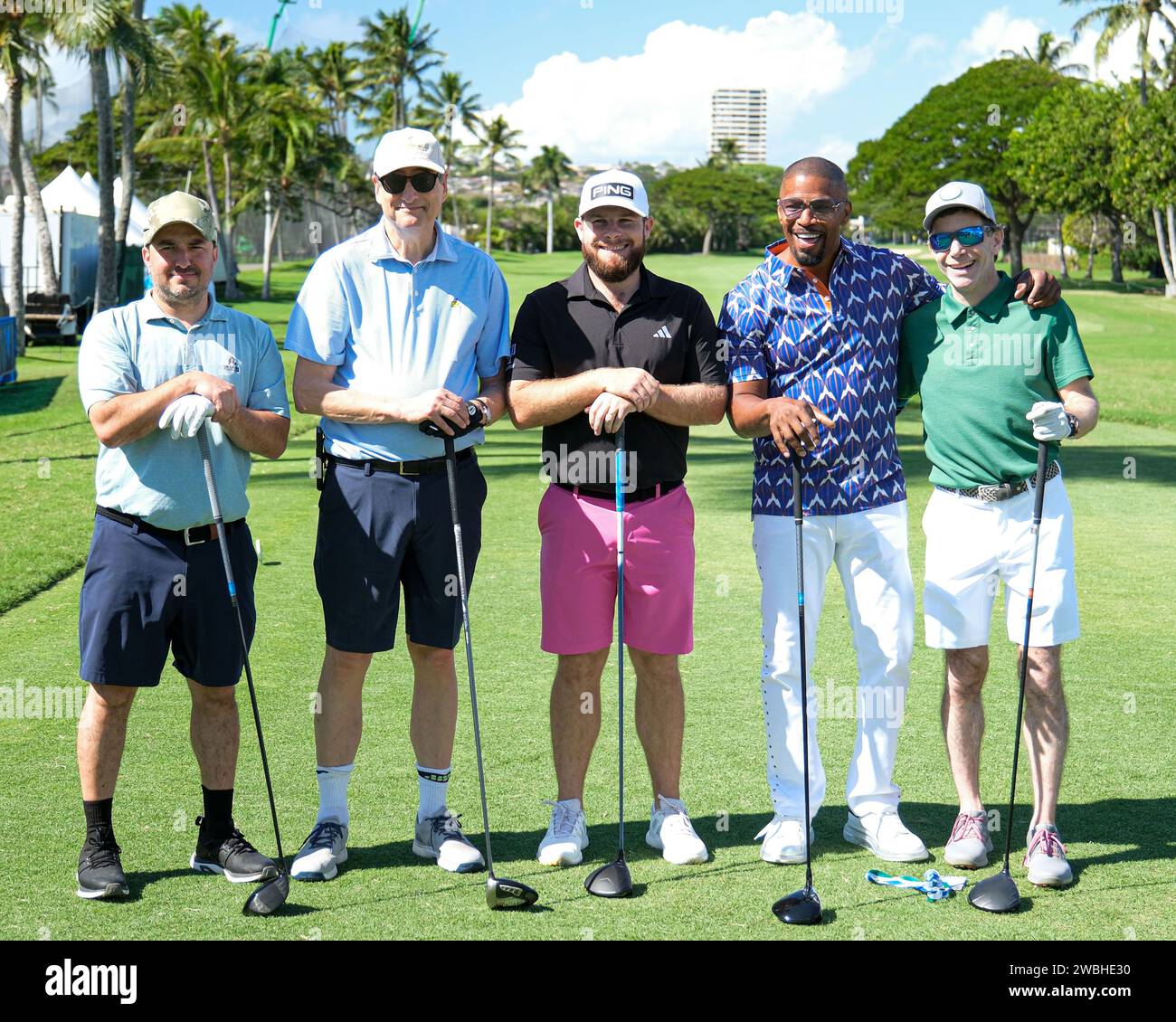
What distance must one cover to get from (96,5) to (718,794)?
90.6ft

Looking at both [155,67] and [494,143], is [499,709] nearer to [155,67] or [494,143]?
[155,67]

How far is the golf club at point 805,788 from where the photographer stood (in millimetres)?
4113

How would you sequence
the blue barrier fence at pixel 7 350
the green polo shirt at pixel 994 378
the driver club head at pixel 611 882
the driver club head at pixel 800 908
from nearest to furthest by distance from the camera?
1. the driver club head at pixel 800 908
2. the driver club head at pixel 611 882
3. the green polo shirt at pixel 994 378
4. the blue barrier fence at pixel 7 350

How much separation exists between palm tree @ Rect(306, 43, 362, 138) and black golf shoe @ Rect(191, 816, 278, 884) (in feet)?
253

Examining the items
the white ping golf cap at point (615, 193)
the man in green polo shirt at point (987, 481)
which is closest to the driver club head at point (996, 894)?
the man in green polo shirt at point (987, 481)

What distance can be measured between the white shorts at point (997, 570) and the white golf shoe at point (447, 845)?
5.79 ft

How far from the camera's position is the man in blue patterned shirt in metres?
4.76

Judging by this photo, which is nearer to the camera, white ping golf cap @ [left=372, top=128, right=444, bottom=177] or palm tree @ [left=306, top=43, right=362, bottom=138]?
white ping golf cap @ [left=372, top=128, right=444, bottom=177]

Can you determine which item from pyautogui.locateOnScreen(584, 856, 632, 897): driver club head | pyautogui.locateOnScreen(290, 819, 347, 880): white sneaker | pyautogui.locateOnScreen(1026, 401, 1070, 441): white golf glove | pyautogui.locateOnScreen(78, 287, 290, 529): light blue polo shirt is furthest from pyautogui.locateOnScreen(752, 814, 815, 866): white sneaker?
pyautogui.locateOnScreen(78, 287, 290, 529): light blue polo shirt

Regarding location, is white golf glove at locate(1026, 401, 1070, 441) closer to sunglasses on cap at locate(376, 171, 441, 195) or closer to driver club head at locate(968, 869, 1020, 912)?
driver club head at locate(968, 869, 1020, 912)

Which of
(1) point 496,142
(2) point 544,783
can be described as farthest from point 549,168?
(2) point 544,783

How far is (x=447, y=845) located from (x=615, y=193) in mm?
2308

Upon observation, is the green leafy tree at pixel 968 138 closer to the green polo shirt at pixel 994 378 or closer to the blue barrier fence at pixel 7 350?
the blue barrier fence at pixel 7 350

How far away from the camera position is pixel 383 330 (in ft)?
15.4
